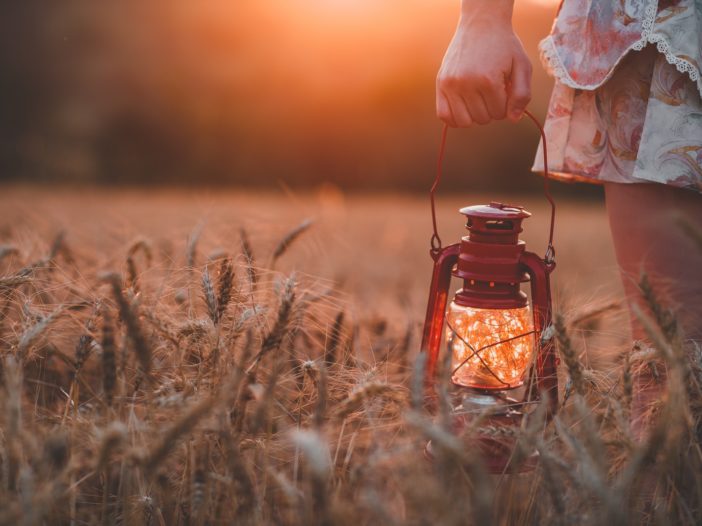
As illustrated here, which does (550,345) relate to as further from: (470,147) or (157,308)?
(470,147)

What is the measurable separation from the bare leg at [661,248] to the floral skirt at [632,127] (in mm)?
53

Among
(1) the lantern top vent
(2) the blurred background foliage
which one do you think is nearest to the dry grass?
(1) the lantern top vent

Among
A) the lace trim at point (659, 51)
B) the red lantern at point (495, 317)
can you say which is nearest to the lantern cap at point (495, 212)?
the red lantern at point (495, 317)

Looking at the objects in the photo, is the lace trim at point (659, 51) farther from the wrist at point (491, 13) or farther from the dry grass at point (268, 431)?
the dry grass at point (268, 431)

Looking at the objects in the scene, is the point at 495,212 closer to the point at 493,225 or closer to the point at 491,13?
the point at 493,225

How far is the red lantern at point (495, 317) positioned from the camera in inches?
53.6

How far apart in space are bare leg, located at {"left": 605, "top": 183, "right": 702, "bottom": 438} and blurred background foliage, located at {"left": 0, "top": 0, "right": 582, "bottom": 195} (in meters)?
11.9

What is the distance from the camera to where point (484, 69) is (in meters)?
1.32

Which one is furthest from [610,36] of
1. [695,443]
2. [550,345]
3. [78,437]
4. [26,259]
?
[26,259]

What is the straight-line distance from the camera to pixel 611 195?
1.56 m

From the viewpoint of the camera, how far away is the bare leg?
1449mm

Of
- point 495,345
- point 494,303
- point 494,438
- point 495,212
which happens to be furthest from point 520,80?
point 494,438

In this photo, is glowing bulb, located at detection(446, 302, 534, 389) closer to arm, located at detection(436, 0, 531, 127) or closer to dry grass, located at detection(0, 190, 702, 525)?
dry grass, located at detection(0, 190, 702, 525)

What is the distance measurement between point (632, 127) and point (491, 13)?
0.37 m
